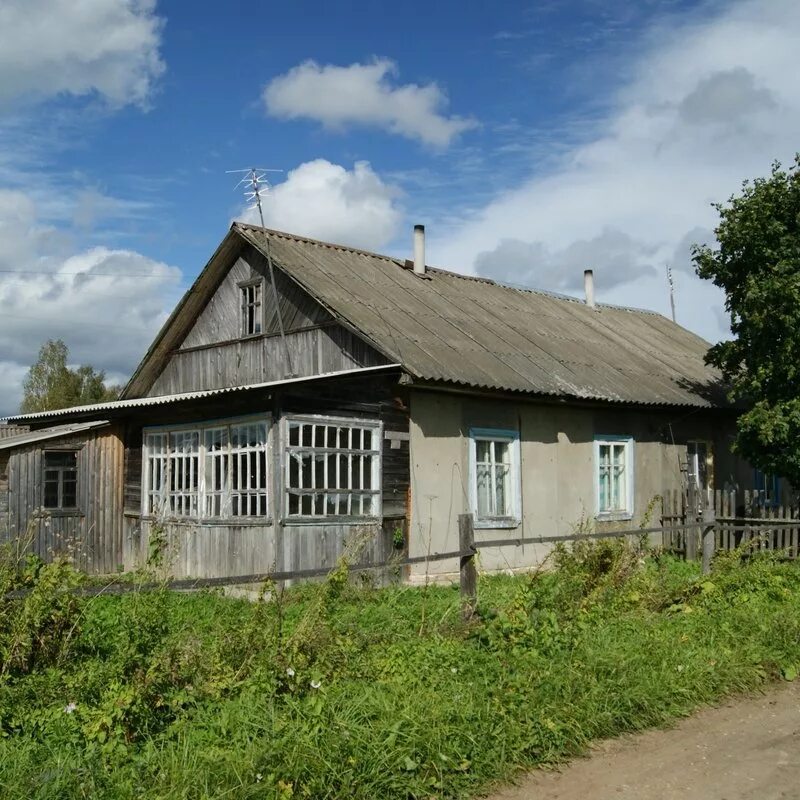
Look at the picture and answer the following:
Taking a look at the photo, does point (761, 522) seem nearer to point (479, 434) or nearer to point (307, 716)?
point (479, 434)

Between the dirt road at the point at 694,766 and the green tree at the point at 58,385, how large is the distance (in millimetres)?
36112

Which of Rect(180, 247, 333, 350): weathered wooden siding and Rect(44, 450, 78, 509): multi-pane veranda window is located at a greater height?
Rect(180, 247, 333, 350): weathered wooden siding

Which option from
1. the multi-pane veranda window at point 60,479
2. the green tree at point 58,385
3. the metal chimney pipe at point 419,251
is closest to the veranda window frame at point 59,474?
the multi-pane veranda window at point 60,479

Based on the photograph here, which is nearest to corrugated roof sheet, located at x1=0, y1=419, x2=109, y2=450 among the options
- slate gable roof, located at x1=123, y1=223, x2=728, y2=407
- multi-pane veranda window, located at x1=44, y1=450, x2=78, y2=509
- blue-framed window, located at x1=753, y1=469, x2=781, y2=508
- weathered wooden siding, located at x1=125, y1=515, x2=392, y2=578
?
multi-pane veranda window, located at x1=44, y1=450, x2=78, y2=509

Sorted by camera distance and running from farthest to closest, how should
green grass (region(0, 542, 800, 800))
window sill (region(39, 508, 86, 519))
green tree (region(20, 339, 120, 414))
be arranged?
1. green tree (region(20, 339, 120, 414))
2. window sill (region(39, 508, 86, 519))
3. green grass (region(0, 542, 800, 800))

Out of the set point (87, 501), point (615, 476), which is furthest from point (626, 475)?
point (87, 501)

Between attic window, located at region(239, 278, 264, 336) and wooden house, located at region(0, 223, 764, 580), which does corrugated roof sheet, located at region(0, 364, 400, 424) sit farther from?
attic window, located at region(239, 278, 264, 336)

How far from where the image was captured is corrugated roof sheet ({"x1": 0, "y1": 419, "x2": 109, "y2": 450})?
13.6 metres

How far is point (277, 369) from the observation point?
15.0 metres

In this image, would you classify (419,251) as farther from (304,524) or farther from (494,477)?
(304,524)

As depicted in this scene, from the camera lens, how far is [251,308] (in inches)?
620

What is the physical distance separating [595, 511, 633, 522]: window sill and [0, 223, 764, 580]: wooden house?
1.5 inches

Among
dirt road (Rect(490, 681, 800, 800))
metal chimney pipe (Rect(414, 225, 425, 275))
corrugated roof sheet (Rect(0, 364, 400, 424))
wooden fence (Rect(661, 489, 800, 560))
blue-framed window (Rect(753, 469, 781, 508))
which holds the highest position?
metal chimney pipe (Rect(414, 225, 425, 275))

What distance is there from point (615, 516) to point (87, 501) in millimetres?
8481
